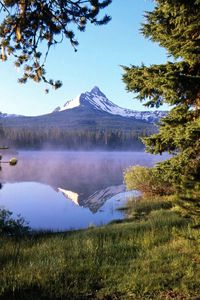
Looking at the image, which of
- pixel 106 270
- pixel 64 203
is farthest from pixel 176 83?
pixel 64 203

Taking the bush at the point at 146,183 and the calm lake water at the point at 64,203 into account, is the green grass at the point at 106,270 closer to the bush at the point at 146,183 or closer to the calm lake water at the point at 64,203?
the calm lake water at the point at 64,203

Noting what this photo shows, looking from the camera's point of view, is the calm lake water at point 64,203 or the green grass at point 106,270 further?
the calm lake water at point 64,203

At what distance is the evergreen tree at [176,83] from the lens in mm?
12359

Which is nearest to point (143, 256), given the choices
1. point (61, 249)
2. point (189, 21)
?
point (61, 249)

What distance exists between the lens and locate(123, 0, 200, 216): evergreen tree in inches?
487

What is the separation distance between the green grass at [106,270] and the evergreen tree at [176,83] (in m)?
2.55

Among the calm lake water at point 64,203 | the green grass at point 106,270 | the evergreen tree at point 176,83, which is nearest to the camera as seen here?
the green grass at point 106,270

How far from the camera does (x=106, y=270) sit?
862cm

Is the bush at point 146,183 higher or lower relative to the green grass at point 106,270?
lower

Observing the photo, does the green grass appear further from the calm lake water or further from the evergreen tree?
the calm lake water

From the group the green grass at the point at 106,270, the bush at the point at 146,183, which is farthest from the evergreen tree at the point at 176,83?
the bush at the point at 146,183

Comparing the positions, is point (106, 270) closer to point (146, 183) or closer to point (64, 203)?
point (146, 183)

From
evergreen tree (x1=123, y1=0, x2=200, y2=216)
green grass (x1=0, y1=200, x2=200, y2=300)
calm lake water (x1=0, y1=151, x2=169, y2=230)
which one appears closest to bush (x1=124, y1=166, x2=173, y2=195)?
calm lake water (x1=0, y1=151, x2=169, y2=230)

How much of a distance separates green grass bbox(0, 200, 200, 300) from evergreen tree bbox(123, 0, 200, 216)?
255cm
